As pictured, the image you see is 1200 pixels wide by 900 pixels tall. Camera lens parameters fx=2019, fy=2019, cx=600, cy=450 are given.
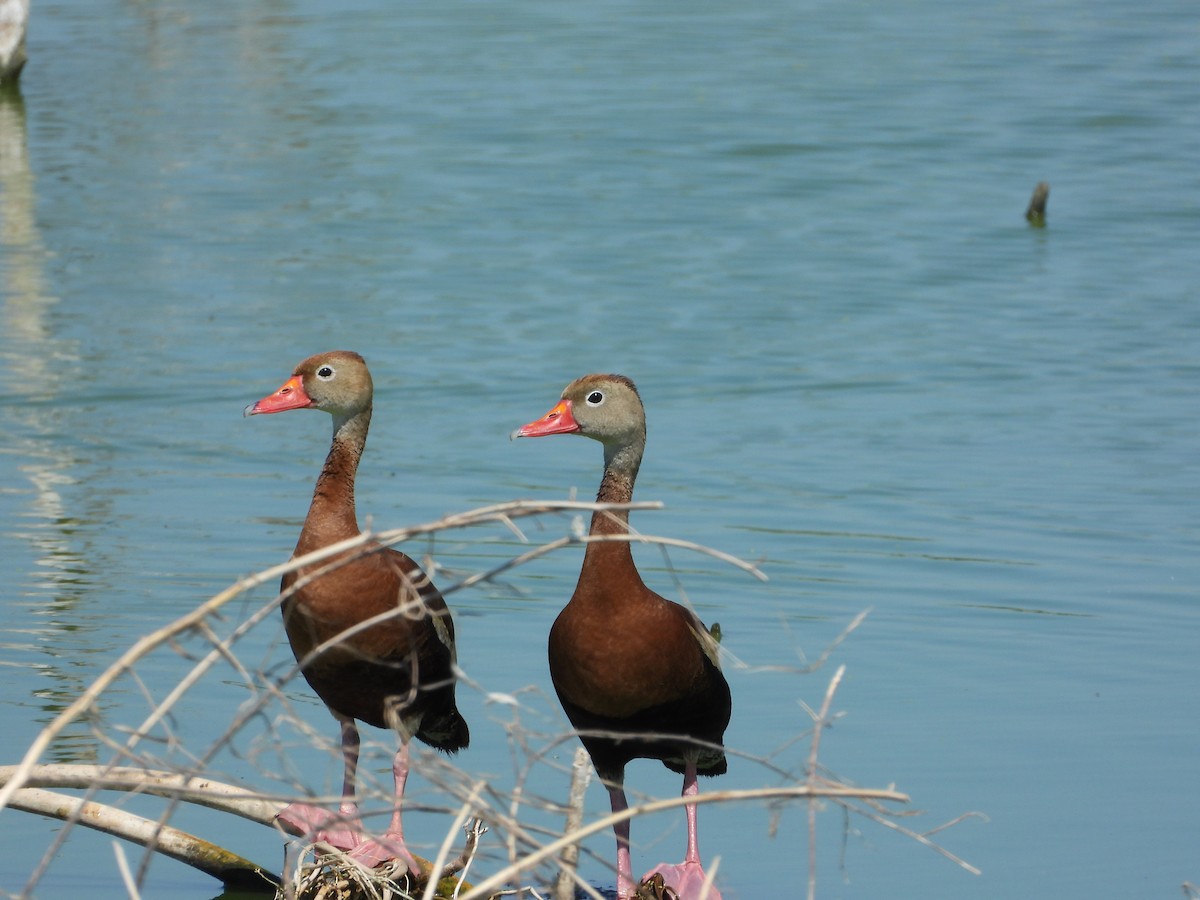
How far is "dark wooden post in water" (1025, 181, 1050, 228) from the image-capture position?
1806 centimetres

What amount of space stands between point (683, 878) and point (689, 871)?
30mm

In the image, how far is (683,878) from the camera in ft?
18.1

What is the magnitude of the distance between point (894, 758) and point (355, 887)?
7.81 feet

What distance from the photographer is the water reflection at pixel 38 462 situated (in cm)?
798

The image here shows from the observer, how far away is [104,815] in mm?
5164

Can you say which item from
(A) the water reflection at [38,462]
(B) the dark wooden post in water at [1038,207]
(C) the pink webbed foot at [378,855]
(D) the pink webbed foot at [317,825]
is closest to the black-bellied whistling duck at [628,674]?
(C) the pink webbed foot at [378,855]

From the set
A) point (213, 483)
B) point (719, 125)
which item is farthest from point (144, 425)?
point (719, 125)

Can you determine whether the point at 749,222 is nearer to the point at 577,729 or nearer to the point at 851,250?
the point at 851,250

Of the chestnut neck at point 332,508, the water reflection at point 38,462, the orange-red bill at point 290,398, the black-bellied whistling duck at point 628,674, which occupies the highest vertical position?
the orange-red bill at point 290,398

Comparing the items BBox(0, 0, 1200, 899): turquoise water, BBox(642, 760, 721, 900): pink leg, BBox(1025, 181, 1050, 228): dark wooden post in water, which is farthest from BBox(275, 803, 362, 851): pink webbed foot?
BBox(1025, 181, 1050, 228): dark wooden post in water

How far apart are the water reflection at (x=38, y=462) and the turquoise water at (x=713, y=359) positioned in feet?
0.14

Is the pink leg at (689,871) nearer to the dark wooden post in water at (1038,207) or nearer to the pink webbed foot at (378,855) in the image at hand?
the pink webbed foot at (378,855)

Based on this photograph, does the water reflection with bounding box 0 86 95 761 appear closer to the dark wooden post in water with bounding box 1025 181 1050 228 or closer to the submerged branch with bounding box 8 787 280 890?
the submerged branch with bounding box 8 787 280 890

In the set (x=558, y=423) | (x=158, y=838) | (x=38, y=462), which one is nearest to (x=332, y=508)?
(x=558, y=423)
